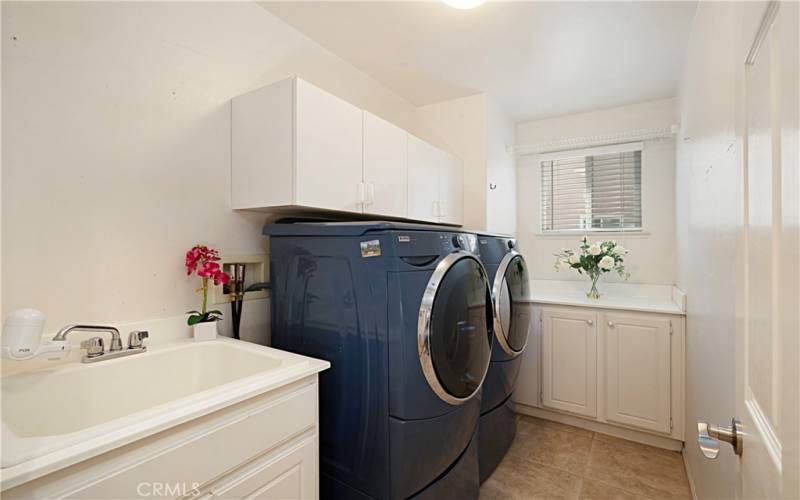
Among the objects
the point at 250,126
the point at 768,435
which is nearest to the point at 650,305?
the point at 768,435

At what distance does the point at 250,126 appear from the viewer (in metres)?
1.57

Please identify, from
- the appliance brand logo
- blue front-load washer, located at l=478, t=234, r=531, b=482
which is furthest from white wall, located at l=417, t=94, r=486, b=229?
the appliance brand logo

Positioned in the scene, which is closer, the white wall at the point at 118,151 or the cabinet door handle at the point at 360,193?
the white wall at the point at 118,151

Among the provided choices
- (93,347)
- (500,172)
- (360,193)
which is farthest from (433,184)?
(93,347)

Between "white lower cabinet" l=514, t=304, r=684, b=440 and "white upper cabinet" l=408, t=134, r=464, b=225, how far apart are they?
1026 mm

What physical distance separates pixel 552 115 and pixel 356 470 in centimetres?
315

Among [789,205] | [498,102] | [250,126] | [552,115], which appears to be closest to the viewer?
[789,205]

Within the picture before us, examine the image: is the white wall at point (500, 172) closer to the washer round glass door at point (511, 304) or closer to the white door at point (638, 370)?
the washer round glass door at point (511, 304)

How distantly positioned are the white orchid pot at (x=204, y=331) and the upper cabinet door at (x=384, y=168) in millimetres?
864

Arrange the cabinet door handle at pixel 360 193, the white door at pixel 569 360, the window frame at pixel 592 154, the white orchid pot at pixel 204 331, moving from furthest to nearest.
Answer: the window frame at pixel 592 154 → the white door at pixel 569 360 → the cabinet door handle at pixel 360 193 → the white orchid pot at pixel 204 331

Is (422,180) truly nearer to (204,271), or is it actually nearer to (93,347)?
(204,271)

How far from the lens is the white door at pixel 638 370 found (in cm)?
226

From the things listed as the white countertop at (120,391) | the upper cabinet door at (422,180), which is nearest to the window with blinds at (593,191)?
the upper cabinet door at (422,180)

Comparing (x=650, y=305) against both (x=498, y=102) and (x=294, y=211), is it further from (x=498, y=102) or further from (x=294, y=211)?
(x=294, y=211)
